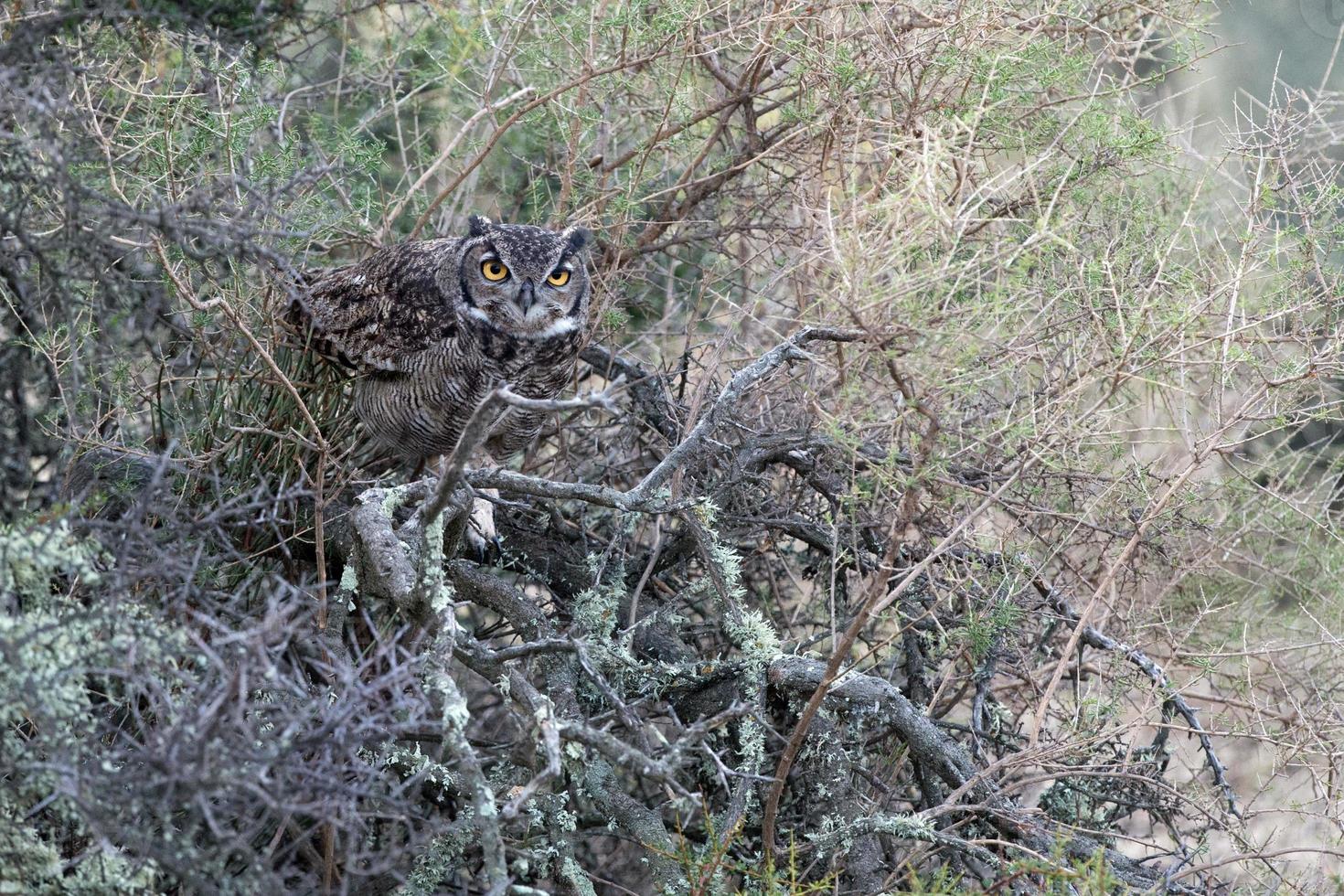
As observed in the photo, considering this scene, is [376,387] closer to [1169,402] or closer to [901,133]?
[901,133]

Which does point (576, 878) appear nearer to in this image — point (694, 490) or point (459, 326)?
point (694, 490)

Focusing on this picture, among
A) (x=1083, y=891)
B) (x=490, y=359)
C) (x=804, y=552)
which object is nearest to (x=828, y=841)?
(x=1083, y=891)

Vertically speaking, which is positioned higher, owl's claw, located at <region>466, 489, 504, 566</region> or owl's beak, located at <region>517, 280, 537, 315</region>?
owl's beak, located at <region>517, 280, 537, 315</region>

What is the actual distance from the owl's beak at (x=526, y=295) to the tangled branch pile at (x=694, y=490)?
275 millimetres

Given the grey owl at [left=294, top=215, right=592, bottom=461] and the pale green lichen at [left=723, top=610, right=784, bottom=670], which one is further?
the grey owl at [left=294, top=215, right=592, bottom=461]

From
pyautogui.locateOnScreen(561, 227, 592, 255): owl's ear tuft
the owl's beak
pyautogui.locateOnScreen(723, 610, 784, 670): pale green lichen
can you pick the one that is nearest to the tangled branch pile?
pyautogui.locateOnScreen(723, 610, 784, 670): pale green lichen

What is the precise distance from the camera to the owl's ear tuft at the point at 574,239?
3.19 meters

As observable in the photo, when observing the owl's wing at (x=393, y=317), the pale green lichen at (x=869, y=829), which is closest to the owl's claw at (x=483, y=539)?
the owl's wing at (x=393, y=317)

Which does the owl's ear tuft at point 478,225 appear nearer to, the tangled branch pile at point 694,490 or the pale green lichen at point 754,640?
the tangled branch pile at point 694,490

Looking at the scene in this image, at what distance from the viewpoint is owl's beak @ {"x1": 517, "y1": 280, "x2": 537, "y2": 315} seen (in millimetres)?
3146

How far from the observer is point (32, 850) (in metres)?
1.77

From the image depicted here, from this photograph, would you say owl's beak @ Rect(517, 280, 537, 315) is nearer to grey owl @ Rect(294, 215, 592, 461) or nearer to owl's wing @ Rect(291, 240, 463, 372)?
grey owl @ Rect(294, 215, 592, 461)

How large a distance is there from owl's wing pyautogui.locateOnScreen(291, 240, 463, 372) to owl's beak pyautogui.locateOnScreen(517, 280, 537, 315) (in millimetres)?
199

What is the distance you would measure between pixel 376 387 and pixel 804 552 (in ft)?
4.21
